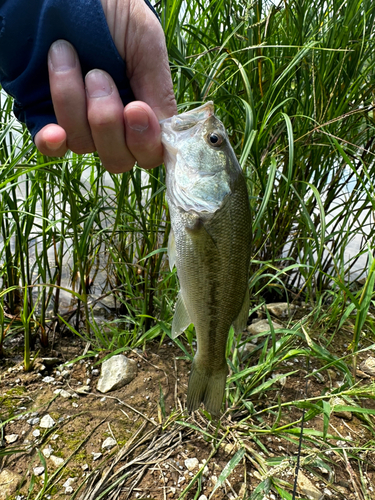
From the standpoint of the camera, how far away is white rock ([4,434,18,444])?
2016mm

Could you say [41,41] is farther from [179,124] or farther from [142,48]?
[179,124]

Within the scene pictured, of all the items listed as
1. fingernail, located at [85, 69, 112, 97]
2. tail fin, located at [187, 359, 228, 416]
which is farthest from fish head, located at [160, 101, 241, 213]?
tail fin, located at [187, 359, 228, 416]

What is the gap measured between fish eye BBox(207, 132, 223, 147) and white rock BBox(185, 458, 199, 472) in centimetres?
159

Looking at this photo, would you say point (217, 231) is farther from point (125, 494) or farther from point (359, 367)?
point (359, 367)

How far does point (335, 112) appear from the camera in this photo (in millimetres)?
2768

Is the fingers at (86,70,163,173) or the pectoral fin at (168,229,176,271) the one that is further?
the pectoral fin at (168,229,176,271)

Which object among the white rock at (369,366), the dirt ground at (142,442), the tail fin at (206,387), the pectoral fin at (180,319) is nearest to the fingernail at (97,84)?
the pectoral fin at (180,319)

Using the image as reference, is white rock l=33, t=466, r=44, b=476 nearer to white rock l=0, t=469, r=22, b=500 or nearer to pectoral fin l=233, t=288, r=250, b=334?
white rock l=0, t=469, r=22, b=500

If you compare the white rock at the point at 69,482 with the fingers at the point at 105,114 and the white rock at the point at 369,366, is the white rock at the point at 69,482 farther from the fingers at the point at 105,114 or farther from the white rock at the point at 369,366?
the white rock at the point at 369,366

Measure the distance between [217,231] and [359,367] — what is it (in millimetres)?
1912

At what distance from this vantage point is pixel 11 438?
203 cm

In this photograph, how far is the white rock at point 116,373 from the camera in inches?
94.9

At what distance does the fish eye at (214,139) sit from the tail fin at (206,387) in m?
0.90

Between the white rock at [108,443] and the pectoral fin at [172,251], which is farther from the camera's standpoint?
the white rock at [108,443]
